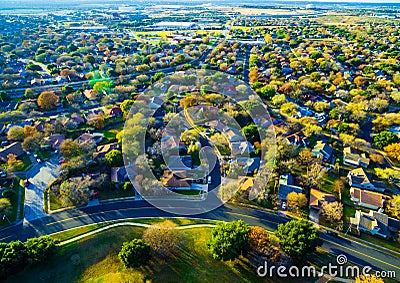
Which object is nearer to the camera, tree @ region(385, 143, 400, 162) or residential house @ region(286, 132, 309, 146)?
tree @ region(385, 143, 400, 162)

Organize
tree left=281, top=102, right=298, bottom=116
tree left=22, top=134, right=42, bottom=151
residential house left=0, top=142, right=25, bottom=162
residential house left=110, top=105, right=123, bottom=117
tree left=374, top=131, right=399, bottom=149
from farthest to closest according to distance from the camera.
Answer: residential house left=110, top=105, right=123, bottom=117 < tree left=281, top=102, right=298, bottom=116 < tree left=374, top=131, right=399, bottom=149 < tree left=22, top=134, right=42, bottom=151 < residential house left=0, top=142, right=25, bottom=162

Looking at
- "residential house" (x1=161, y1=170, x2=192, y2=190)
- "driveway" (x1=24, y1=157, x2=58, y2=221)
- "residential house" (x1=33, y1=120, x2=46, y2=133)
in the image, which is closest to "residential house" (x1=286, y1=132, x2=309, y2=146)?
"residential house" (x1=161, y1=170, x2=192, y2=190)

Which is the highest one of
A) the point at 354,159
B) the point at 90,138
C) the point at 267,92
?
the point at 267,92

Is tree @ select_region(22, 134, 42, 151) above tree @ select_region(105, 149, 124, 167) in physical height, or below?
above

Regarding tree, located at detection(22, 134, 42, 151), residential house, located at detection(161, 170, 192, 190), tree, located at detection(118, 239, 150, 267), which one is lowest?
tree, located at detection(118, 239, 150, 267)

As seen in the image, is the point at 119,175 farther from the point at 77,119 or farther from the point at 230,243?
the point at 77,119

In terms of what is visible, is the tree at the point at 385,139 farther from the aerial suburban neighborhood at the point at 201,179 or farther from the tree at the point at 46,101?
the tree at the point at 46,101

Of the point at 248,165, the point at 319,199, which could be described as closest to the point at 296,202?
the point at 319,199
